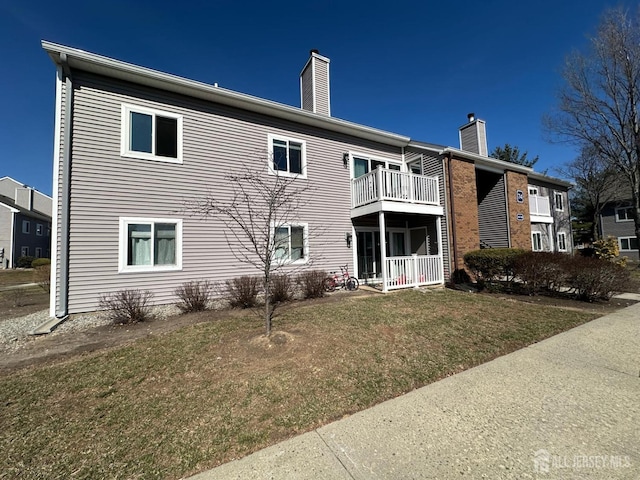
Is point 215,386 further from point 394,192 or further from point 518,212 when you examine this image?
point 518,212

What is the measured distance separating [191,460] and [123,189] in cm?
776

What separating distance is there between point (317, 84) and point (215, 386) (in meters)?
11.9

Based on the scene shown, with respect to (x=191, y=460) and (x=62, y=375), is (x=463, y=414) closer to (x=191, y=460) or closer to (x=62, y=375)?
(x=191, y=460)

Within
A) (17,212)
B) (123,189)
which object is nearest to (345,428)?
(123,189)

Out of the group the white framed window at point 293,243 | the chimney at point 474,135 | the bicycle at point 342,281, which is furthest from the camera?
the chimney at point 474,135

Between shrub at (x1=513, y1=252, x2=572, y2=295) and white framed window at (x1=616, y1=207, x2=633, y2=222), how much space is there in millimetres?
27498

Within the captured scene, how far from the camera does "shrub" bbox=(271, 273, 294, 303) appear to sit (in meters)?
8.36

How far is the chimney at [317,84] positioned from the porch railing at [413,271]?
22.7 feet

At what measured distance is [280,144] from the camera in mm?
10594

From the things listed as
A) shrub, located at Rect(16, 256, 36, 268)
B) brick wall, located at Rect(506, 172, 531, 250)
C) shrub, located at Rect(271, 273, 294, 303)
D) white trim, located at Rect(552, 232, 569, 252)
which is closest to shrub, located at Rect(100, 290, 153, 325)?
shrub, located at Rect(271, 273, 294, 303)

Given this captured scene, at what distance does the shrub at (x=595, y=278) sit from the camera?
779 cm

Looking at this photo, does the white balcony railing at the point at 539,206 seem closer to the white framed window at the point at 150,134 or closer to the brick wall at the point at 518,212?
the brick wall at the point at 518,212

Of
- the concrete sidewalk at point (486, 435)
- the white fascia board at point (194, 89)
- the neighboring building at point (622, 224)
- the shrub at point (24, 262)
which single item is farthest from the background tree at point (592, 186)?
the shrub at point (24, 262)

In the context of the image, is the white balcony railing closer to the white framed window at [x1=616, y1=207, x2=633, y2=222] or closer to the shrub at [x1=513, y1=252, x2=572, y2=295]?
the shrub at [x1=513, y1=252, x2=572, y2=295]
